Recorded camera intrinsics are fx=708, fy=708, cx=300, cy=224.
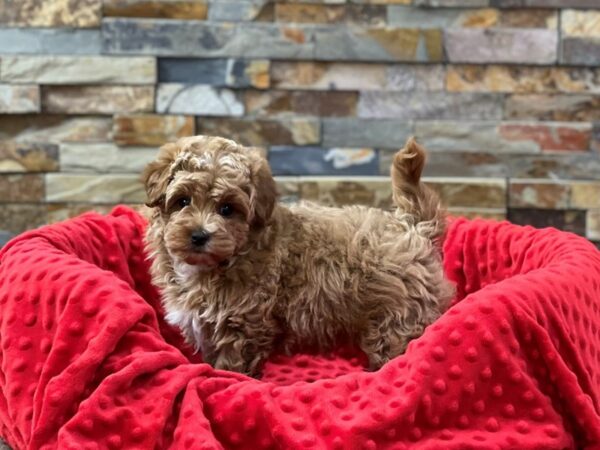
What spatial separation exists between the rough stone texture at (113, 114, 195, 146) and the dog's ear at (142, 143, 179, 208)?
888mm

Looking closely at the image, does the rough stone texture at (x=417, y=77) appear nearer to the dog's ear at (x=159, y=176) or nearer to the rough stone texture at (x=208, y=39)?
the rough stone texture at (x=208, y=39)

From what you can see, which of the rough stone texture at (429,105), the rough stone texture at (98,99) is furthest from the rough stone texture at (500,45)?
the rough stone texture at (98,99)

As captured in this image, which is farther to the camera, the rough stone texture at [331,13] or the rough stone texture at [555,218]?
the rough stone texture at [555,218]

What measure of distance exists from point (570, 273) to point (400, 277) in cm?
40

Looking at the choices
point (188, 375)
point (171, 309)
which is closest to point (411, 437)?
point (188, 375)

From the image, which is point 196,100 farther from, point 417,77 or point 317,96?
point 417,77

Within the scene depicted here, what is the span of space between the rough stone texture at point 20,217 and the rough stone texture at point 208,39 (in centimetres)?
66

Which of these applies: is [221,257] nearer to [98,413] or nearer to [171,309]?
[171,309]

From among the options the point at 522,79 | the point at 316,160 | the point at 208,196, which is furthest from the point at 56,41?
the point at 522,79

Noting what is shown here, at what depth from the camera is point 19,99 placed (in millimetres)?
2564

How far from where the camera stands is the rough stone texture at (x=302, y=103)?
2.62 m

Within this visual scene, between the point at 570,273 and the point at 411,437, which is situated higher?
the point at 570,273

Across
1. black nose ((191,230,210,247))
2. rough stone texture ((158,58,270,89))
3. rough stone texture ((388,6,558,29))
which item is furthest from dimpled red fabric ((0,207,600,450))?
rough stone texture ((388,6,558,29))

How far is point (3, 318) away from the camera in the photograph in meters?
1.52
